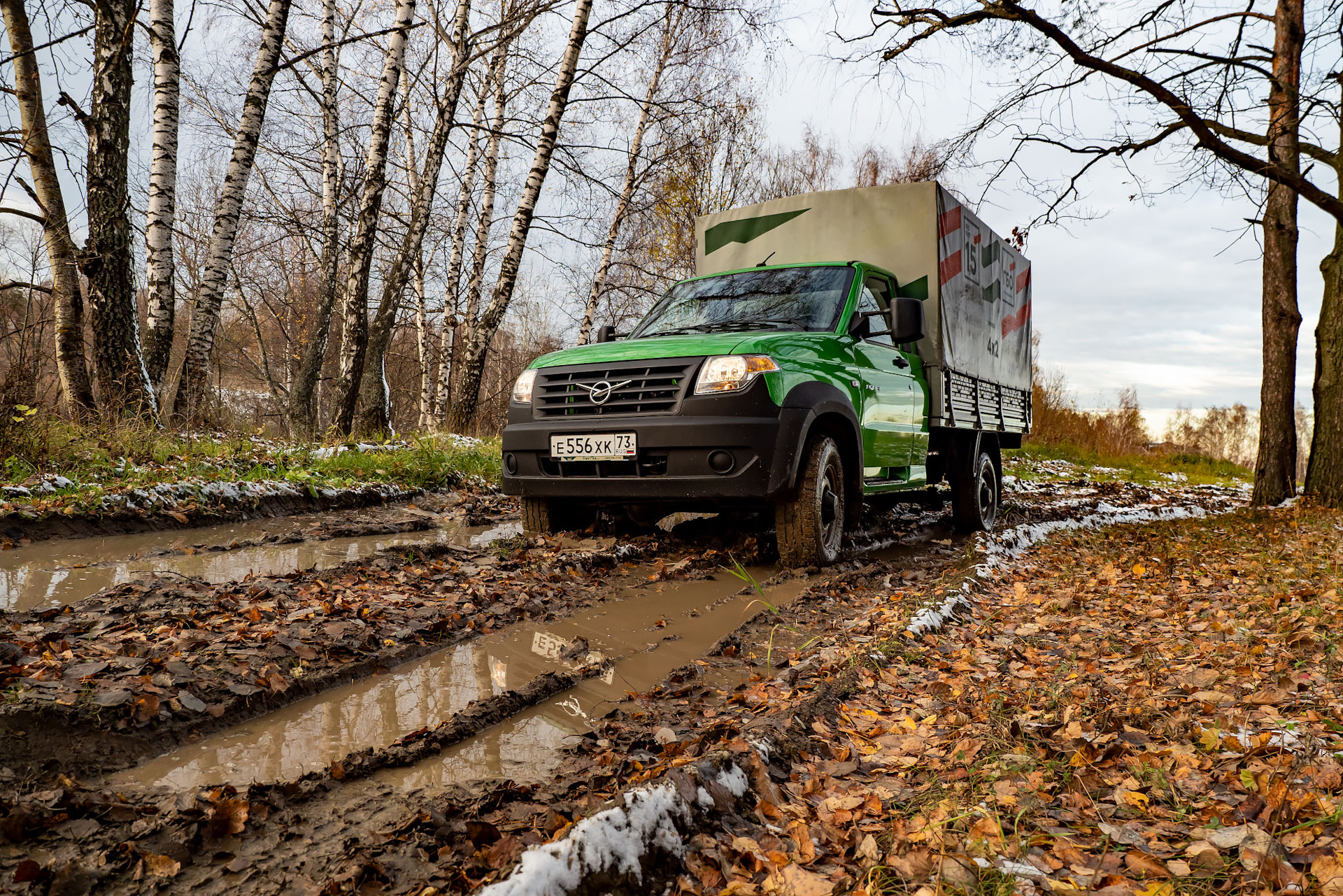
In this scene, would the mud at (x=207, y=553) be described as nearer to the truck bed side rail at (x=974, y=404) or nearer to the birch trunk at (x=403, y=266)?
the truck bed side rail at (x=974, y=404)

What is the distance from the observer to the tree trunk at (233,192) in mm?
9344

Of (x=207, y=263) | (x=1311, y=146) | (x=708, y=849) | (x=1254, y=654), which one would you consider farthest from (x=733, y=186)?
(x=708, y=849)

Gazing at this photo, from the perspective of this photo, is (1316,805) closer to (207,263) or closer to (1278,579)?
(1278,579)

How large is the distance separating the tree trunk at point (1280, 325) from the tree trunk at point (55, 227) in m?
14.7

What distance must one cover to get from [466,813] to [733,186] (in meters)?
22.1

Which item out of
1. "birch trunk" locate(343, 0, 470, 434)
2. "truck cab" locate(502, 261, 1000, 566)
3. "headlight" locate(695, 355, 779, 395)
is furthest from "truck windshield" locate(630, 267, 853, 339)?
"birch trunk" locate(343, 0, 470, 434)

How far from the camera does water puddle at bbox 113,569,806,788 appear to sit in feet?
7.50

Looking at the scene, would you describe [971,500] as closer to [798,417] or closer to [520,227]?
[798,417]

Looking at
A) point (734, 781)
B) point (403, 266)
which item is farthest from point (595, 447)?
Result: point (403, 266)

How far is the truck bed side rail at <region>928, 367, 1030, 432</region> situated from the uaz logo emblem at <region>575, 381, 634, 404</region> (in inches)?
129

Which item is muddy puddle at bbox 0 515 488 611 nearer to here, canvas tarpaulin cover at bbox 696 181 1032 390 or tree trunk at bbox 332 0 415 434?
canvas tarpaulin cover at bbox 696 181 1032 390

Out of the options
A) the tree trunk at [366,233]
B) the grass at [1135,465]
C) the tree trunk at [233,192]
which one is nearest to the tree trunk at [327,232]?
the tree trunk at [366,233]

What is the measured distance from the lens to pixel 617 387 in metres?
5.05

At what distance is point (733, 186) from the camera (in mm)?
22266
